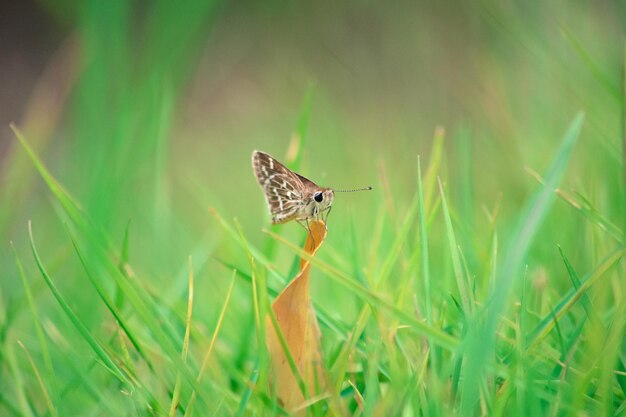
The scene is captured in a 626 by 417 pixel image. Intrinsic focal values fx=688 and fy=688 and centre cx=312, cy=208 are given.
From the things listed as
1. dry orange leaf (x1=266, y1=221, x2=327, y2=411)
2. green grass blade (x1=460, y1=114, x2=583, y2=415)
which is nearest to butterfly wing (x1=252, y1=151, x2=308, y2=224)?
dry orange leaf (x1=266, y1=221, x2=327, y2=411)

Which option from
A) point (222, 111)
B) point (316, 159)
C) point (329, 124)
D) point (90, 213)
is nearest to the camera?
point (90, 213)

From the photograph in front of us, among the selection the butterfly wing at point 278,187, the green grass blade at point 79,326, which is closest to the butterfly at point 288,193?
the butterfly wing at point 278,187

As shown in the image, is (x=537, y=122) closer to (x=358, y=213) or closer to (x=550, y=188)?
(x=358, y=213)

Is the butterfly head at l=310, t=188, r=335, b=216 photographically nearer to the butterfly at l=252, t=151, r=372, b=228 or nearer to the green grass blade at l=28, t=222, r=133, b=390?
the butterfly at l=252, t=151, r=372, b=228

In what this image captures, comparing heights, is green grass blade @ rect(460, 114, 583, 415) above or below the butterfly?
below

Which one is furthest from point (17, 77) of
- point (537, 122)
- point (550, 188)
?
point (550, 188)

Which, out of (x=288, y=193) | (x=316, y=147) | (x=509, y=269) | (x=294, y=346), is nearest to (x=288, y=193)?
(x=288, y=193)

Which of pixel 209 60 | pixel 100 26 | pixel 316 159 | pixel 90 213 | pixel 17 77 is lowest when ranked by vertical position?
pixel 316 159

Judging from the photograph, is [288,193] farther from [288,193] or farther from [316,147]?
[316,147]
